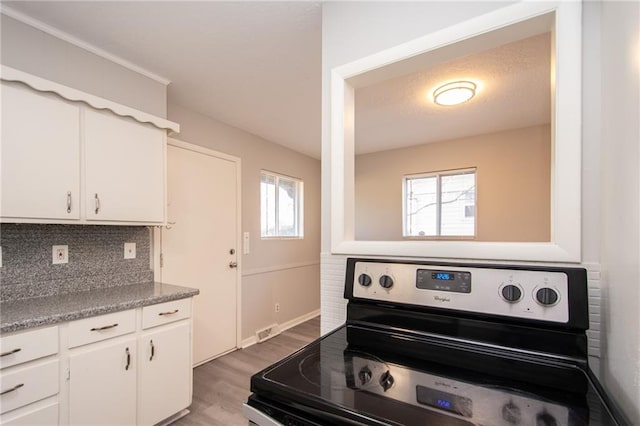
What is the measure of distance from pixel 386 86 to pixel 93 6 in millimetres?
1859

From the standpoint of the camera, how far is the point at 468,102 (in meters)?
2.58

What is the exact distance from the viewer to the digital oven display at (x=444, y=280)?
0.87 metres

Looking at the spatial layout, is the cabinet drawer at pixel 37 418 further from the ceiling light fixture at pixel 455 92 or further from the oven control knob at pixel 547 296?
the ceiling light fixture at pixel 455 92

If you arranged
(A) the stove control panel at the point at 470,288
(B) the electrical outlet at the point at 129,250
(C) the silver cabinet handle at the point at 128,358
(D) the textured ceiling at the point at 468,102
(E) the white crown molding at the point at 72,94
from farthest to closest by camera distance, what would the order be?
1. (B) the electrical outlet at the point at 129,250
2. (D) the textured ceiling at the point at 468,102
3. (C) the silver cabinet handle at the point at 128,358
4. (E) the white crown molding at the point at 72,94
5. (A) the stove control panel at the point at 470,288

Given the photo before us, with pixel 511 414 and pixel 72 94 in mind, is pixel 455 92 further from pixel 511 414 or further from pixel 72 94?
pixel 72 94

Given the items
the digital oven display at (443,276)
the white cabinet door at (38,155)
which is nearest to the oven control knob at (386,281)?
the digital oven display at (443,276)

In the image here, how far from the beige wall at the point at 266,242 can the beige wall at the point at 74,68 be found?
47 cm

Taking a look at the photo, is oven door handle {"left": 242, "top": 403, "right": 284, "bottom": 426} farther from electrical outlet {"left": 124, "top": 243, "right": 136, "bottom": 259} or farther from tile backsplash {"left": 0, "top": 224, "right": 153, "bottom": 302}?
electrical outlet {"left": 124, "top": 243, "right": 136, "bottom": 259}

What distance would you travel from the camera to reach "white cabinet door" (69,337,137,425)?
140 centimetres

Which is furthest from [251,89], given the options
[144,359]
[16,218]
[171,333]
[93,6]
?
[144,359]

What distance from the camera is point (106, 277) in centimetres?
191

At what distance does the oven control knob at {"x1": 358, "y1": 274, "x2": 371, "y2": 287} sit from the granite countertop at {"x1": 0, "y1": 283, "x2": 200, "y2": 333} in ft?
4.37

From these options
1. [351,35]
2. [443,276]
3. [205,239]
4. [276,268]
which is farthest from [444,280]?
[276,268]

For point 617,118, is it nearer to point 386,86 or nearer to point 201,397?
point 386,86
